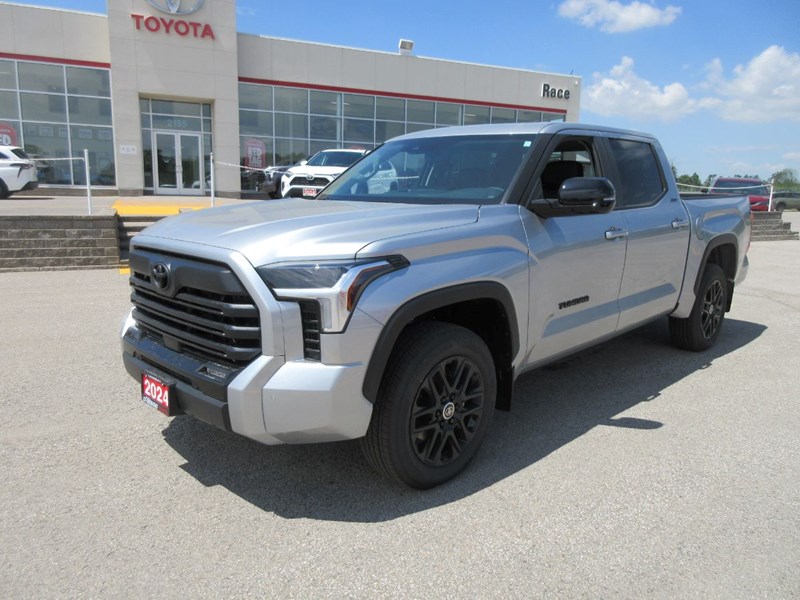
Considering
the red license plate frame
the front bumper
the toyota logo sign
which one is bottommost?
the red license plate frame

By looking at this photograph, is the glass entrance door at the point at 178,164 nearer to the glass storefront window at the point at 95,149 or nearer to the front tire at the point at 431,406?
the glass storefront window at the point at 95,149

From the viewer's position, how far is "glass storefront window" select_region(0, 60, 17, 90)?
841 inches

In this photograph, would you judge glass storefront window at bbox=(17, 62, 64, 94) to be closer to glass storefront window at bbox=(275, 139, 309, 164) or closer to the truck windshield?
glass storefront window at bbox=(275, 139, 309, 164)

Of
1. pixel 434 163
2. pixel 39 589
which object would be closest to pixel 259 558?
pixel 39 589

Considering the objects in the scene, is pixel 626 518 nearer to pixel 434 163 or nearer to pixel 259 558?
pixel 259 558

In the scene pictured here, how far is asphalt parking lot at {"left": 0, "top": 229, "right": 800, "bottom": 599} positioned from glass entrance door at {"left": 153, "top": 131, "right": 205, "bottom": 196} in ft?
67.0

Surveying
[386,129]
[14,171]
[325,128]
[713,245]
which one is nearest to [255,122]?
[325,128]

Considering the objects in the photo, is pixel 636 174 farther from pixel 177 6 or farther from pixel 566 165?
pixel 177 6

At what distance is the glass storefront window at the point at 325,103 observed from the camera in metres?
25.4

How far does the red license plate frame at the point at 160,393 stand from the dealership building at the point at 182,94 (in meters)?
18.1

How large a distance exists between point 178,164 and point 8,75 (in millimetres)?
6284

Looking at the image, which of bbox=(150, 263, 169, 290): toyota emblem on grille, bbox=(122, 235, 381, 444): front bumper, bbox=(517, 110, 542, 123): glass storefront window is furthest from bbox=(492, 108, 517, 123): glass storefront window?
bbox=(122, 235, 381, 444): front bumper

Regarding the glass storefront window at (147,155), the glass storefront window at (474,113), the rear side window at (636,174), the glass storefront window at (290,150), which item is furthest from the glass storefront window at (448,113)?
the rear side window at (636,174)

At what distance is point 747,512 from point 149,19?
2413cm
